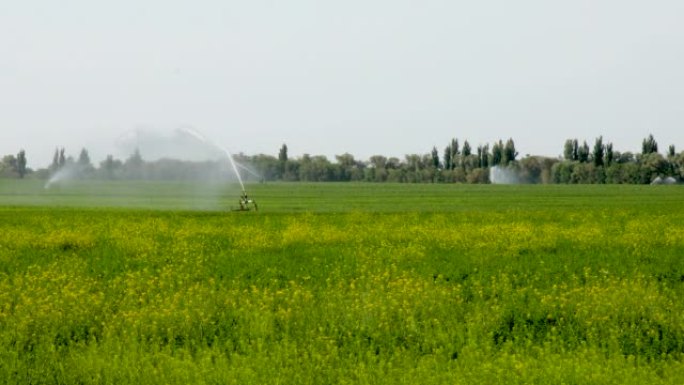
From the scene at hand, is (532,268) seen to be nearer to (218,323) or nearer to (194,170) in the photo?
(218,323)

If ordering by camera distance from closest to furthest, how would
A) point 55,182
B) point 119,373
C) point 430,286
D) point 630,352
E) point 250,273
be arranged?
point 119,373, point 630,352, point 430,286, point 250,273, point 55,182

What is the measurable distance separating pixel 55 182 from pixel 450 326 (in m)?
138

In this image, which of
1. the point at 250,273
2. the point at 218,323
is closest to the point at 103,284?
the point at 250,273

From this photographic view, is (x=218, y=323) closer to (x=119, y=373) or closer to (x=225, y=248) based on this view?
(x=119, y=373)

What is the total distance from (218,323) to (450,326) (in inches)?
157

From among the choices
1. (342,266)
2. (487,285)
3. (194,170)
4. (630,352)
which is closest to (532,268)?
(487,285)

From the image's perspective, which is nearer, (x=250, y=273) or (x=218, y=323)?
(x=218, y=323)

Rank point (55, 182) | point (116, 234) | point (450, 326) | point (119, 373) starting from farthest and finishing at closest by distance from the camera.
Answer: point (55, 182)
point (116, 234)
point (450, 326)
point (119, 373)

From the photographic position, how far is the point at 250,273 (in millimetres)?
22094

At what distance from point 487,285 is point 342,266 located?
4.65 m

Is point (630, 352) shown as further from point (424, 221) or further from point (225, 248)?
point (424, 221)

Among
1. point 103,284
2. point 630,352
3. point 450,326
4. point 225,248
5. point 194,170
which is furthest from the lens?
point 194,170

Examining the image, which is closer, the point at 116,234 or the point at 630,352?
the point at 630,352

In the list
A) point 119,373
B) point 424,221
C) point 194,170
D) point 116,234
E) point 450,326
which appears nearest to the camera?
point 119,373
